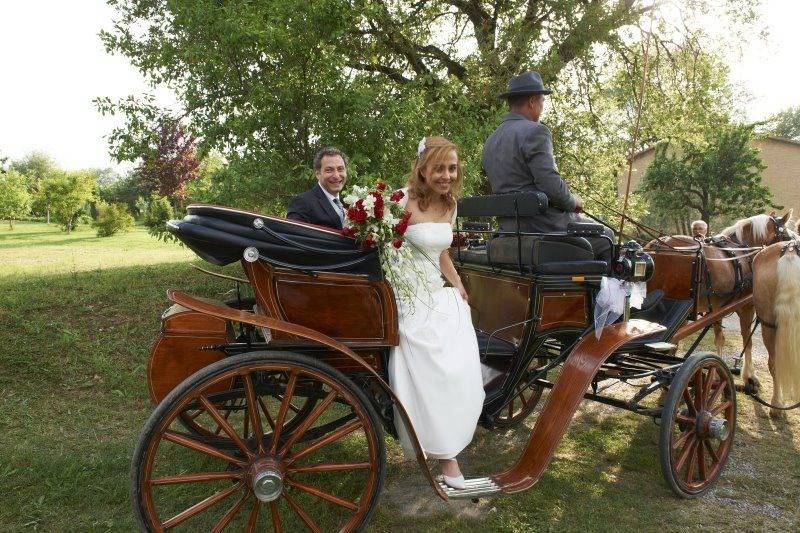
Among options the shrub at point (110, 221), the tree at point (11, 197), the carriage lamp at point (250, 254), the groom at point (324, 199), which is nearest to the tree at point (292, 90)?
the groom at point (324, 199)

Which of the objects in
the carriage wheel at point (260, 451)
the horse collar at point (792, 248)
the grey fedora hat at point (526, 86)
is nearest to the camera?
the carriage wheel at point (260, 451)

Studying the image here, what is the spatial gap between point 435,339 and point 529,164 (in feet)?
4.57

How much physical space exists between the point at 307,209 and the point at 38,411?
2.99 metres

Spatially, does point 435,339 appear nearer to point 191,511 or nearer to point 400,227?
point 400,227

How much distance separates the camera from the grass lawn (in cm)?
306

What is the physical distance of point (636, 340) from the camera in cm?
355

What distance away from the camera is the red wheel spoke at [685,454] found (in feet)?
10.8

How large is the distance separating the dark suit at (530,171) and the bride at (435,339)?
0.73 metres

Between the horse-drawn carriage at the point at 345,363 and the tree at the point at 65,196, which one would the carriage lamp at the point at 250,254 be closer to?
the horse-drawn carriage at the point at 345,363

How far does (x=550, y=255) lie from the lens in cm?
332

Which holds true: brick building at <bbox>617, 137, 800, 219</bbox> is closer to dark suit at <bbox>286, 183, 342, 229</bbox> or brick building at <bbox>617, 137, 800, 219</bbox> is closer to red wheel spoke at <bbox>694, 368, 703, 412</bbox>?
red wheel spoke at <bbox>694, 368, 703, 412</bbox>

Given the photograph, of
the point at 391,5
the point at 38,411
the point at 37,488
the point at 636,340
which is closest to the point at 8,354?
the point at 38,411

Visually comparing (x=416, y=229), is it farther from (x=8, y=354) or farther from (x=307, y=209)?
(x=8, y=354)

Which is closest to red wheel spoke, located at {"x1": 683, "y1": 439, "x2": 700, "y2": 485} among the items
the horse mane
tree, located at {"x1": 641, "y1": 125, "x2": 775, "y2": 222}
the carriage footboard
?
the carriage footboard
